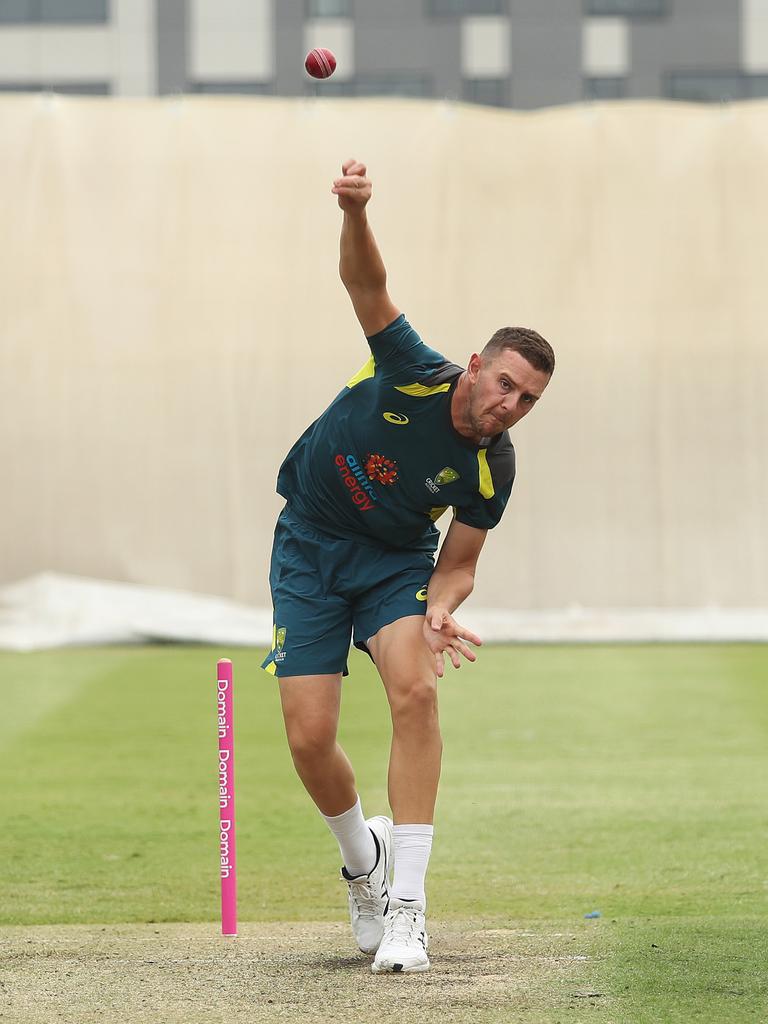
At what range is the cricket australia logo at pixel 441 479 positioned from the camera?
16.2ft

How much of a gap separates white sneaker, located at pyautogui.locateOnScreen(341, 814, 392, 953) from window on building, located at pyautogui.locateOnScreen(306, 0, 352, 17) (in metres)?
29.9

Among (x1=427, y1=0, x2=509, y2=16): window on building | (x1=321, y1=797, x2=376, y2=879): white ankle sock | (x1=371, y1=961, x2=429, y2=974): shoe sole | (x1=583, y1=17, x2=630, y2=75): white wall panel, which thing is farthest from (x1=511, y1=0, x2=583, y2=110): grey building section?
(x1=371, y1=961, x2=429, y2=974): shoe sole

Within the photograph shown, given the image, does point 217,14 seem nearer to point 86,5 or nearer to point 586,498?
point 86,5

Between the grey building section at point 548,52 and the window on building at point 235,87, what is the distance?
187 inches

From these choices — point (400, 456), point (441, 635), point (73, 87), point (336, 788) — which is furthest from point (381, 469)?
point (73, 87)

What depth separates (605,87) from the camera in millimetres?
33438

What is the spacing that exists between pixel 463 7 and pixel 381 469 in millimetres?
30135

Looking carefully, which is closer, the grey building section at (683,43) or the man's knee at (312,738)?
the man's knee at (312,738)

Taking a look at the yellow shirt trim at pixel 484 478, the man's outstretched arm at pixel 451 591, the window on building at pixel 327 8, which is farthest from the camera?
the window on building at pixel 327 8

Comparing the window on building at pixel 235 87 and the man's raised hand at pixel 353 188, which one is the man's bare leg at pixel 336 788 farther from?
the window on building at pixel 235 87

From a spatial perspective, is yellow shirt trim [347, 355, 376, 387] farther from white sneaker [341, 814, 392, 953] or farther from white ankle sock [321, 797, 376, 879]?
white sneaker [341, 814, 392, 953]

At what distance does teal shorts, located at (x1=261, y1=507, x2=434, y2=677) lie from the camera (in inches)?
198

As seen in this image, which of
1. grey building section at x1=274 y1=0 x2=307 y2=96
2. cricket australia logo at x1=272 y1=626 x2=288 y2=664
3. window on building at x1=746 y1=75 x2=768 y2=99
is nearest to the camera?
cricket australia logo at x1=272 y1=626 x2=288 y2=664

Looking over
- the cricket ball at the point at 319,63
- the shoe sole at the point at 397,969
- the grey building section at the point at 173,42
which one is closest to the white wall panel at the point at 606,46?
the grey building section at the point at 173,42
